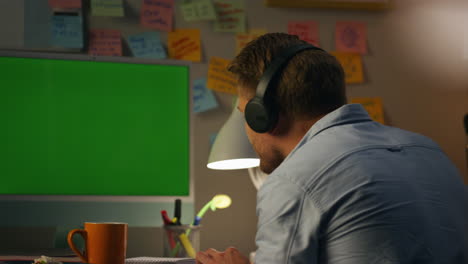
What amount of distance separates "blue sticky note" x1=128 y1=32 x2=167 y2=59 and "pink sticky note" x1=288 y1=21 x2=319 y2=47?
41 cm

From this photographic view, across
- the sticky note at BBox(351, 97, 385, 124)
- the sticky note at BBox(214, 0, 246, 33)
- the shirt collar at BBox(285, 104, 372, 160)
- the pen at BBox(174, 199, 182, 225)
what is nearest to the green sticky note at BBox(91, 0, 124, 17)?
the sticky note at BBox(214, 0, 246, 33)

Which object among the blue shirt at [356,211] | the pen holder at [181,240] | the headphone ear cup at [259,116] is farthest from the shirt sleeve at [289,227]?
the pen holder at [181,240]

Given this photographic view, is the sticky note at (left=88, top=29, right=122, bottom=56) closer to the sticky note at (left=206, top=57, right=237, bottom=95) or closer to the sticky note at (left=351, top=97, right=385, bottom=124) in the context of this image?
the sticky note at (left=206, top=57, right=237, bottom=95)

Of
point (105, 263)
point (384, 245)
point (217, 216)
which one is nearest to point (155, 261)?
point (105, 263)

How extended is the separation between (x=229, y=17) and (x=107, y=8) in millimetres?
363

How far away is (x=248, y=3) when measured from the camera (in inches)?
67.8

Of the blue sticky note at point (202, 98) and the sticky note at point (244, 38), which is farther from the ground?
the sticky note at point (244, 38)

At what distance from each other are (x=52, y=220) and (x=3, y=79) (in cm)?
34

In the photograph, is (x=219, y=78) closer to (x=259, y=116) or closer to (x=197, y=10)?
(x=197, y=10)

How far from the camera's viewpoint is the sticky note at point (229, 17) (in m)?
1.70

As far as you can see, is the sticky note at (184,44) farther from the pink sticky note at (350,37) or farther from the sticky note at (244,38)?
the pink sticky note at (350,37)

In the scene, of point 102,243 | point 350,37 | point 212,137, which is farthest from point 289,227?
point 350,37

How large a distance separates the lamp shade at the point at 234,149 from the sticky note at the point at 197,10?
0.40 m

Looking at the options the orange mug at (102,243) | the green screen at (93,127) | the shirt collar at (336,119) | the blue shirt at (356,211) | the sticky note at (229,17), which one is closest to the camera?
the blue shirt at (356,211)
